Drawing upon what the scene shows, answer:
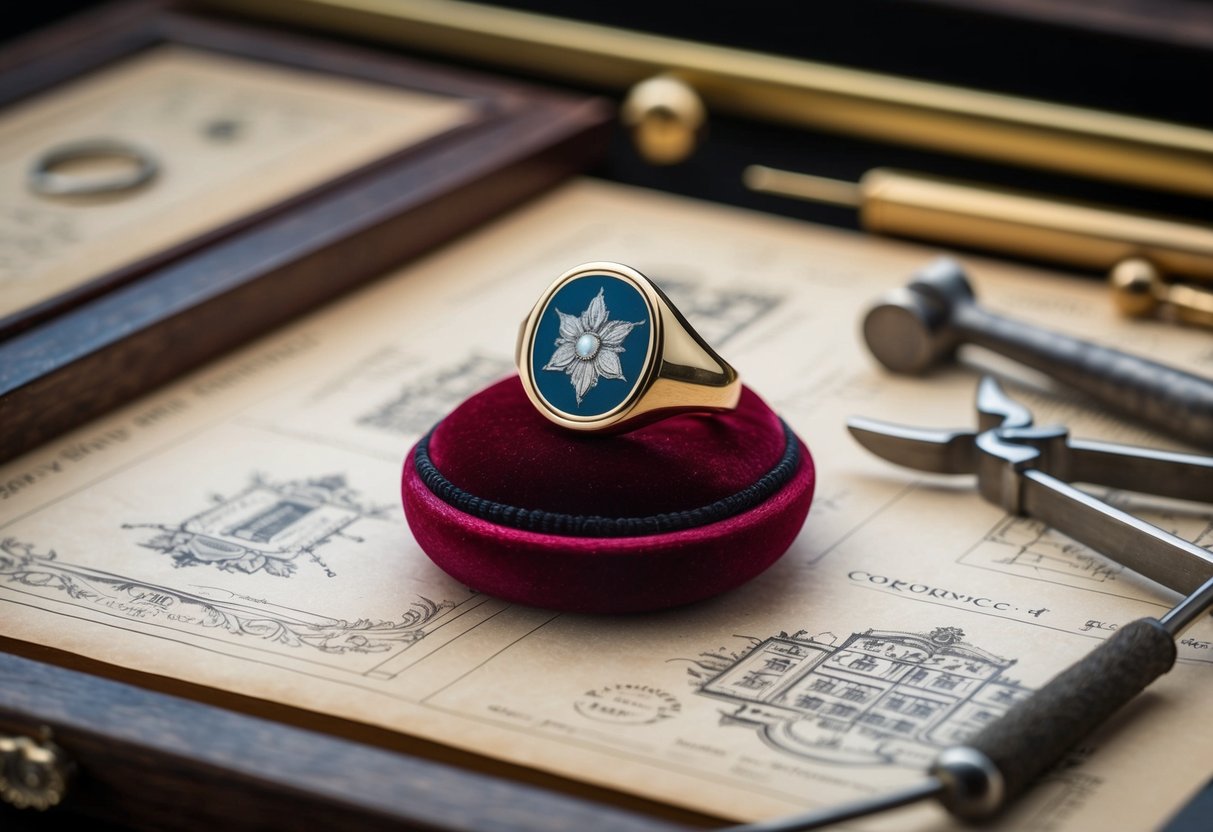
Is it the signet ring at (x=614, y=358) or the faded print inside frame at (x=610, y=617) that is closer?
the faded print inside frame at (x=610, y=617)

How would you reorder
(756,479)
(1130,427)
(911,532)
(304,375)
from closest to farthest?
(756,479), (911,532), (1130,427), (304,375)

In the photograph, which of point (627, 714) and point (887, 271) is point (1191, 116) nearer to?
point (887, 271)

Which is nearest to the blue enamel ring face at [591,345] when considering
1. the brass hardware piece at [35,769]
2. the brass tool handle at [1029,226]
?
the brass hardware piece at [35,769]

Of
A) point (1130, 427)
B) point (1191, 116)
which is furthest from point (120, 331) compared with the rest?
point (1191, 116)

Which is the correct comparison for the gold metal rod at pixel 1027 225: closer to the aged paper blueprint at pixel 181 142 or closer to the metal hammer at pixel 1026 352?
the metal hammer at pixel 1026 352

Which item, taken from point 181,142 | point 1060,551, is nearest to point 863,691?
point 1060,551

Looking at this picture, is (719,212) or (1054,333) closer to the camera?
(1054,333)

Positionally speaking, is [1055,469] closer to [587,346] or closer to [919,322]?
[919,322]
